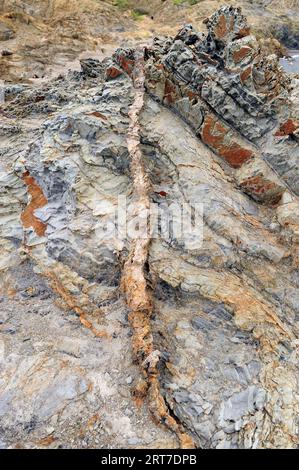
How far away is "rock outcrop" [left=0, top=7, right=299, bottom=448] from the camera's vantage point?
638 cm

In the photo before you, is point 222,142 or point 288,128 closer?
point 288,128

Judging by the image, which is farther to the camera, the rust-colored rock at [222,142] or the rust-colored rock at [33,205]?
the rust-colored rock at [222,142]

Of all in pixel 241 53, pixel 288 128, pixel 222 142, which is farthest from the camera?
pixel 241 53

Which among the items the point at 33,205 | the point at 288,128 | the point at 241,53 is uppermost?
the point at 241,53

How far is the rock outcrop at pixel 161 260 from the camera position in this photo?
638 centimetres

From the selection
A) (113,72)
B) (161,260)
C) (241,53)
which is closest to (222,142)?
(241,53)

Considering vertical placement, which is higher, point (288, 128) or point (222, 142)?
point (288, 128)

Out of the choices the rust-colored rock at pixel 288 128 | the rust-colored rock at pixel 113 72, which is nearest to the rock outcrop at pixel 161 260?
the rust-colored rock at pixel 288 128

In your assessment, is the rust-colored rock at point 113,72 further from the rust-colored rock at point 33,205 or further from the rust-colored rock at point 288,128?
the rust-colored rock at point 288,128

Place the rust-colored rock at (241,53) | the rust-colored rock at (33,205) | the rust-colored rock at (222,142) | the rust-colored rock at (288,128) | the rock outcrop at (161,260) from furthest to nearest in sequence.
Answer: the rust-colored rock at (241,53), the rust-colored rock at (222,142), the rust-colored rock at (288,128), the rust-colored rock at (33,205), the rock outcrop at (161,260)

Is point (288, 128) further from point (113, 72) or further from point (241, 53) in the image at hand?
point (113, 72)

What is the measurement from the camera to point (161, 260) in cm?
813

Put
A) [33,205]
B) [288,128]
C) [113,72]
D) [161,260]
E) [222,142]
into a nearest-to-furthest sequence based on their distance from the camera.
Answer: [161,260]
[33,205]
[288,128]
[222,142]
[113,72]

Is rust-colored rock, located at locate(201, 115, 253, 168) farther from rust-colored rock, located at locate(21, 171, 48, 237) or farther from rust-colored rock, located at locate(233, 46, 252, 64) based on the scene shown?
rust-colored rock, located at locate(21, 171, 48, 237)
